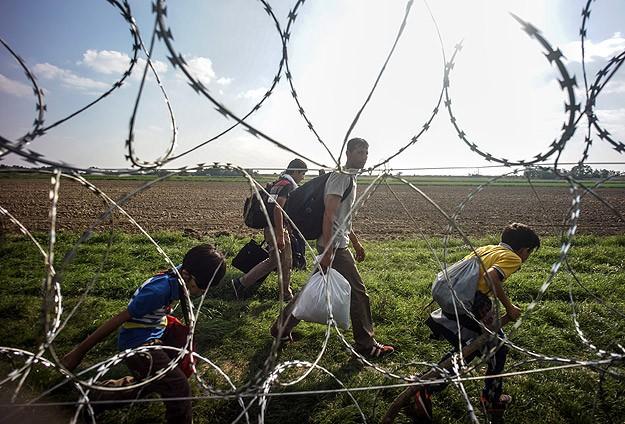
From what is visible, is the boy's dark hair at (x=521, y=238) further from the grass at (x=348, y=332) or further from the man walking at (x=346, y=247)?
the man walking at (x=346, y=247)

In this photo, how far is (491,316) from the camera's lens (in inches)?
123

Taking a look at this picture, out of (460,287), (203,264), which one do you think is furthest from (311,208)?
(460,287)

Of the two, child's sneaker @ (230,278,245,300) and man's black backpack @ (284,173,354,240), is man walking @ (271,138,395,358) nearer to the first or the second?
man's black backpack @ (284,173,354,240)

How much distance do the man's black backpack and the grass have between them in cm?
138

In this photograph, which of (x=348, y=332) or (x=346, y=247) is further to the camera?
(x=348, y=332)

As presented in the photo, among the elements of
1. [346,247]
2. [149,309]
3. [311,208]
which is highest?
[311,208]

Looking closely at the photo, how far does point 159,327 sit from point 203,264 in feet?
1.96

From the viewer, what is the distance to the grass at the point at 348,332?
3.25 meters

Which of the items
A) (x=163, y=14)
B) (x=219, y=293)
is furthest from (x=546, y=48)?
(x=219, y=293)

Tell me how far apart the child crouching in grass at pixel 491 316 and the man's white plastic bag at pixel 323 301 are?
0.82 m

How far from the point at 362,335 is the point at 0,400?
10.8 ft

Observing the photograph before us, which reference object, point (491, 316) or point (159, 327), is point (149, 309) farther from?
point (491, 316)

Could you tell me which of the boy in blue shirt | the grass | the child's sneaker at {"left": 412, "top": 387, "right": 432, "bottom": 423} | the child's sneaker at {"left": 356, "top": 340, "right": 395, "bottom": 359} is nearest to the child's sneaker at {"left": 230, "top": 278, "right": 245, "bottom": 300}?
the grass

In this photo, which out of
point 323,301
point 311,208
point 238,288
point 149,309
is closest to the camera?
point 149,309
